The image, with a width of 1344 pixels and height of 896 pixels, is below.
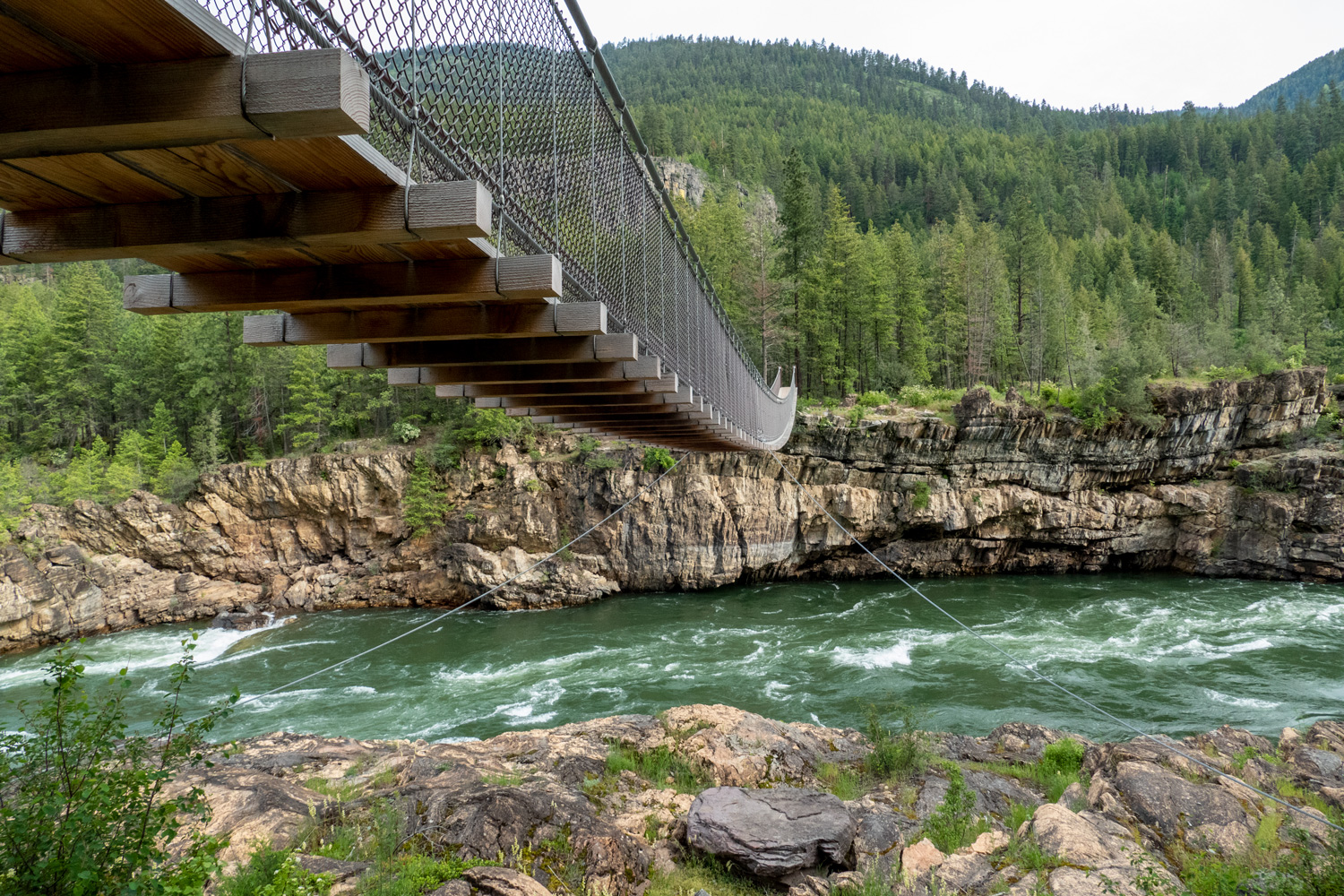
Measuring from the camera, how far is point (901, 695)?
10.7 metres

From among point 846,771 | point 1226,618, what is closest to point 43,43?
point 846,771

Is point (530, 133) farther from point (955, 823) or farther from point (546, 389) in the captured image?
point (955, 823)

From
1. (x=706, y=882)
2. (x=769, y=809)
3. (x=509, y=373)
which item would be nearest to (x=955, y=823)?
(x=769, y=809)

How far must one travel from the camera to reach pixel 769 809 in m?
4.88

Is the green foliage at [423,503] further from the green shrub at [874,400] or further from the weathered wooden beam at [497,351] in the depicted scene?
the weathered wooden beam at [497,351]

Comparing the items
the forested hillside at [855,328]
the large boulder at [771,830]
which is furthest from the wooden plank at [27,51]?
the forested hillside at [855,328]

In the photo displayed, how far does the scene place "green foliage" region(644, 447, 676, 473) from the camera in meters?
19.7

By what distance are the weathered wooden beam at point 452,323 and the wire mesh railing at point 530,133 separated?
339mm

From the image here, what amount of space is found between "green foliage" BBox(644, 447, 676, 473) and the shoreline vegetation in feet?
41.7

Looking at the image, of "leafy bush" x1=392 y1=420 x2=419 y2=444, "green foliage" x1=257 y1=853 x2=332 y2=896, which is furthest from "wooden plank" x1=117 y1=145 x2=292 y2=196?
"leafy bush" x1=392 y1=420 x2=419 y2=444

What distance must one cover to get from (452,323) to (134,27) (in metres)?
2.14

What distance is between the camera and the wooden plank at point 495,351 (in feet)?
13.4

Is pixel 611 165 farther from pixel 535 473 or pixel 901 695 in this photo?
pixel 535 473

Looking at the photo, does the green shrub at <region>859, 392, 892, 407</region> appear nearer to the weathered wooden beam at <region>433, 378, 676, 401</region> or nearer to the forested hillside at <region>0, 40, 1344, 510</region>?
the forested hillside at <region>0, 40, 1344, 510</region>
